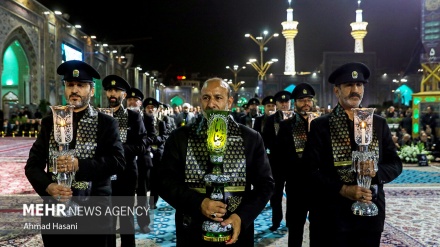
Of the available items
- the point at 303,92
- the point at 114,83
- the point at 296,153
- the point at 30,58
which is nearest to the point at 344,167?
the point at 296,153

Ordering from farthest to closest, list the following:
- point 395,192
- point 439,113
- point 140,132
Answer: point 439,113
point 395,192
point 140,132

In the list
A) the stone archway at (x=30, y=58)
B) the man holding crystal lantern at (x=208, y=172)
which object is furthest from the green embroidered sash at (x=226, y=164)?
the stone archway at (x=30, y=58)

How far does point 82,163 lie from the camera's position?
295 cm

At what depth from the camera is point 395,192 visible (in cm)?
896

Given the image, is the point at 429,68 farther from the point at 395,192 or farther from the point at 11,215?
the point at 11,215

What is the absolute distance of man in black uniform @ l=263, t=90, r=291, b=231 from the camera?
606 cm

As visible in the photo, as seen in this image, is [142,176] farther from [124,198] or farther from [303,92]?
[303,92]

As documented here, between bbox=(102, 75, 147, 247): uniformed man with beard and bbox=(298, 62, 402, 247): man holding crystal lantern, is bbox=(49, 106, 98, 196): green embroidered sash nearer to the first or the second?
bbox=(298, 62, 402, 247): man holding crystal lantern

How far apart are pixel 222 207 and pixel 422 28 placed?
1978cm

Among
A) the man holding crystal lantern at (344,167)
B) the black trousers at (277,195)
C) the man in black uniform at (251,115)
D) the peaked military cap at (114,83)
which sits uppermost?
the peaked military cap at (114,83)

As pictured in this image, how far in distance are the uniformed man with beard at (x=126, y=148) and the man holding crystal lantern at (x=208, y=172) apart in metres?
2.36

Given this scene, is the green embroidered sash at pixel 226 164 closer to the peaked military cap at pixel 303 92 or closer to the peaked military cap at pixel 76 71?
the peaked military cap at pixel 76 71

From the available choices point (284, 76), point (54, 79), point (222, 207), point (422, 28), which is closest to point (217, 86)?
point (222, 207)

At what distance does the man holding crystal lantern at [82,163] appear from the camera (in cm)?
296
